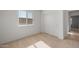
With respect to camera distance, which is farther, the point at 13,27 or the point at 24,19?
the point at 24,19

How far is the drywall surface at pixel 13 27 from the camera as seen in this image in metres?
1.79

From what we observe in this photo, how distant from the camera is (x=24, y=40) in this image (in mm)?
1929

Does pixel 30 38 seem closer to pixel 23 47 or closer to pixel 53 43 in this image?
pixel 23 47

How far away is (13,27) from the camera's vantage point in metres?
1.95

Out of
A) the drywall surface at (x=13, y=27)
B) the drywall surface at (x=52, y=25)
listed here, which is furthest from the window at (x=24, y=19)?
the drywall surface at (x=52, y=25)

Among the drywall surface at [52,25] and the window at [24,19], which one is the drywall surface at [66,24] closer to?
the drywall surface at [52,25]

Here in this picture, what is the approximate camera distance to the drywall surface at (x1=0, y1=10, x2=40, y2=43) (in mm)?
1791

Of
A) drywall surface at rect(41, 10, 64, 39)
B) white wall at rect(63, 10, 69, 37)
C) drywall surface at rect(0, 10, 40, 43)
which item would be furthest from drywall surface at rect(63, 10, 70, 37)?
drywall surface at rect(0, 10, 40, 43)

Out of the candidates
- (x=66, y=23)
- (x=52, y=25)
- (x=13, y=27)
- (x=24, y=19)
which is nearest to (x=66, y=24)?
(x=66, y=23)

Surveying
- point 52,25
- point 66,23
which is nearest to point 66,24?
point 66,23

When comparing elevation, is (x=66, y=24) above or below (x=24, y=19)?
A: below

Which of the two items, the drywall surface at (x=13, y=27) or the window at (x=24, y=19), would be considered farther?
the window at (x=24, y=19)

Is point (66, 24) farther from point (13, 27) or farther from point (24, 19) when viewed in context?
point (13, 27)
